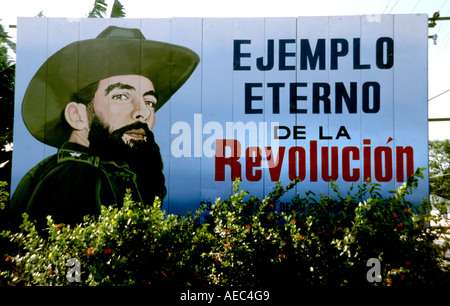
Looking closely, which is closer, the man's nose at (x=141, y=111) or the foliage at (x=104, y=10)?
the man's nose at (x=141, y=111)

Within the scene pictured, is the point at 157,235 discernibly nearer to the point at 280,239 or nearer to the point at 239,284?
the point at 239,284

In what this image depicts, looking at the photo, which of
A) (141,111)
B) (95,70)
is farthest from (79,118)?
(141,111)

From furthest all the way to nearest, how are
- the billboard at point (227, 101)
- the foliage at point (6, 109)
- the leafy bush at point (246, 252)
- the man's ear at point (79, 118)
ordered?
the foliage at point (6, 109) → the man's ear at point (79, 118) → the billboard at point (227, 101) → the leafy bush at point (246, 252)

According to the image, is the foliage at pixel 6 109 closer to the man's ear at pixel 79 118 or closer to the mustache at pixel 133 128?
the man's ear at pixel 79 118

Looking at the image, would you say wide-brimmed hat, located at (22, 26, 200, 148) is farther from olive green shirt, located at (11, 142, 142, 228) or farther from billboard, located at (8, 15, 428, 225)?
olive green shirt, located at (11, 142, 142, 228)

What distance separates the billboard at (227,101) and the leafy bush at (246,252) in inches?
55.7

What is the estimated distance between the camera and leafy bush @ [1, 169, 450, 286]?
276cm

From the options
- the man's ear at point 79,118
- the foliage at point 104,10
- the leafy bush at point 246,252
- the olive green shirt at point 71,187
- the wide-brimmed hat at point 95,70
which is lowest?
the leafy bush at point 246,252

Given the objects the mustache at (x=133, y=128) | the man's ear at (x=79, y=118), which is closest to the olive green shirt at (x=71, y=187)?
the man's ear at (x=79, y=118)

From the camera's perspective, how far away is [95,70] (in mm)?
4574

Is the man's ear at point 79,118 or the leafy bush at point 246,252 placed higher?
the man's ear at point 79,118

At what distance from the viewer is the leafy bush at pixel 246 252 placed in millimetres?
2758
